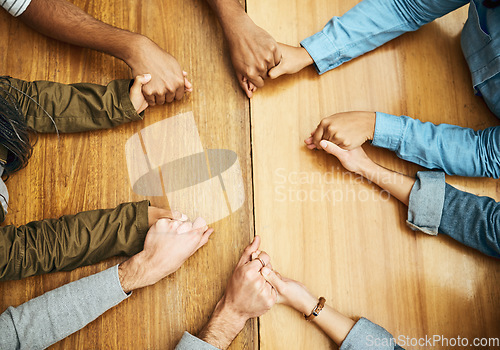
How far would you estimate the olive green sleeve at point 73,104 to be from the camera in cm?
88

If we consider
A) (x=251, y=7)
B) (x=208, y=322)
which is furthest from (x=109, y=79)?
(x=208, y=322)

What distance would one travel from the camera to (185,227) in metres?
0.86

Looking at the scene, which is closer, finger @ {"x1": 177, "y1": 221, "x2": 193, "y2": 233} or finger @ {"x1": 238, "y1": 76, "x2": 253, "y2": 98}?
finger @ {"x1": 177, "y1": 221, "x2": 193, "y2": 233}

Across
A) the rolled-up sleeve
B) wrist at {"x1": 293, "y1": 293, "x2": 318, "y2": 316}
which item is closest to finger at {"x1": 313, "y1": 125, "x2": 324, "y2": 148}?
wrist at {"x1": 293, "y1": 293, "x2": 318, "y2": 316}

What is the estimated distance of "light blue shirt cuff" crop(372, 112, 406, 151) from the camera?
93cm

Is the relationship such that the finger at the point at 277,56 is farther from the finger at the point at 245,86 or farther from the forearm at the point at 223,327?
the forearm at the point at 223,327

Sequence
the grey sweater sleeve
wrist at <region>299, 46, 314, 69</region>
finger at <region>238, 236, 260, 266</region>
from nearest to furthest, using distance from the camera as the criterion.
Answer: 1. the grey sweater sleeve
2. finger at <region>238, 236, 260, 266</region>
3. wrist at <region>299, 46, 314, 69</region>

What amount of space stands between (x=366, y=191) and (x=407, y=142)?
0.54 feet

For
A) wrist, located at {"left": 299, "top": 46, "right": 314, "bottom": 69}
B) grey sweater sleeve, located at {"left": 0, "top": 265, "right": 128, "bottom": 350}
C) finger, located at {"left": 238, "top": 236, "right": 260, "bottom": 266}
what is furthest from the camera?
wrist, located at {"left": 299, "top": 46, "right": 314, "bottom": 69}

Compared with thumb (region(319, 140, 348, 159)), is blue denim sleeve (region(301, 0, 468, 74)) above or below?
above

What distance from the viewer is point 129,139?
3.16 feet

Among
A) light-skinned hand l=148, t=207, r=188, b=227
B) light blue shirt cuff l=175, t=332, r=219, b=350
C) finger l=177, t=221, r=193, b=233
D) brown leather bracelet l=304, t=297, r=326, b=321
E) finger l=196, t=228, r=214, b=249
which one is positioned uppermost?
light-skinned hand l=148, t=207, r=188, b=227

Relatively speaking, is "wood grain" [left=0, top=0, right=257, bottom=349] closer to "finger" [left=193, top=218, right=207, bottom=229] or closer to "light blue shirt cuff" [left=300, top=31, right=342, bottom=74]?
"finger" [left=193, top=218, right=207, bottom=229]

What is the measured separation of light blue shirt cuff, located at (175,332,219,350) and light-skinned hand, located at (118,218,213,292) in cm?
15
